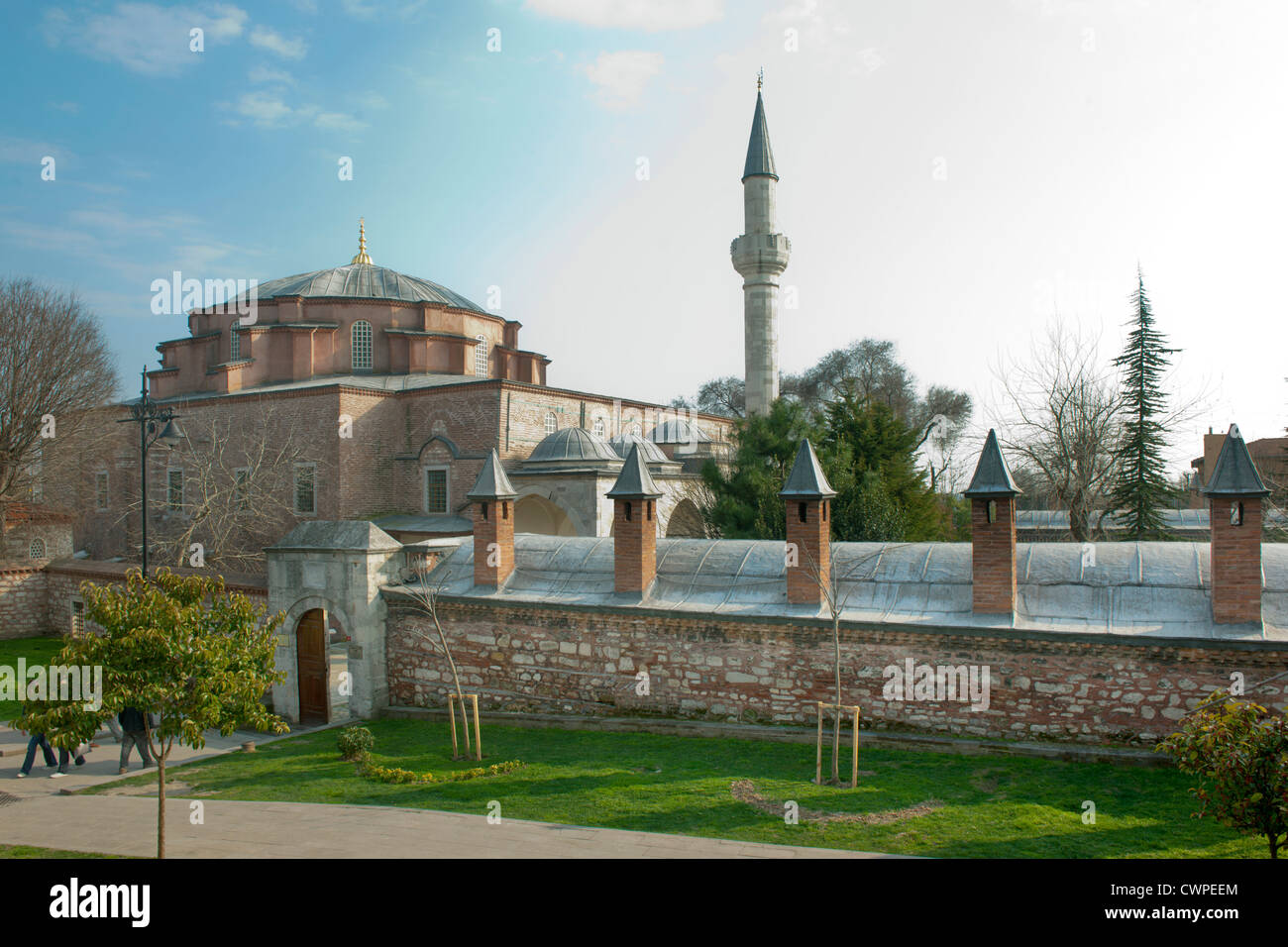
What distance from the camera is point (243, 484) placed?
979 inches

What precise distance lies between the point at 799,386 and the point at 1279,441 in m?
23.5

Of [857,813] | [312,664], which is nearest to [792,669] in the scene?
[857,813]

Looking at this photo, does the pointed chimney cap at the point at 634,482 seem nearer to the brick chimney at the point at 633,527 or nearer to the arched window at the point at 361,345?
the brick chimney at the point at 633,527

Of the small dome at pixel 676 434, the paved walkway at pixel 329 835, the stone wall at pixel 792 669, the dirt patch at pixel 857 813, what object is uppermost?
the small dome at pixel 676 434

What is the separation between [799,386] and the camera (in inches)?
1959

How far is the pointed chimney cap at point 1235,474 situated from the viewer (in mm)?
8375

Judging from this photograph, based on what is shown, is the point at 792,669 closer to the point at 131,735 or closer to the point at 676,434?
the point at 131,735

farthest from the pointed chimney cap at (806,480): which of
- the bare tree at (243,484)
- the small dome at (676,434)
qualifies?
the small dome at (676,434)

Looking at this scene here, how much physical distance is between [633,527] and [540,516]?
14467mm

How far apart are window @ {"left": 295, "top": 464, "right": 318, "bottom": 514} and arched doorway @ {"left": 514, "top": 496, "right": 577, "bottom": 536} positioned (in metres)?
6.22

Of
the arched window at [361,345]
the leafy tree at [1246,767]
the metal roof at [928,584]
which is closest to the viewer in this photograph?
the leafy tree at [1246,767]

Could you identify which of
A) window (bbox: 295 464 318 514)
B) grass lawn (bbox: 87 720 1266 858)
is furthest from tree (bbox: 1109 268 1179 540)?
window (bbox: 295 464 318 514)

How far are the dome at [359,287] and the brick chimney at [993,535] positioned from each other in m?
23.9
